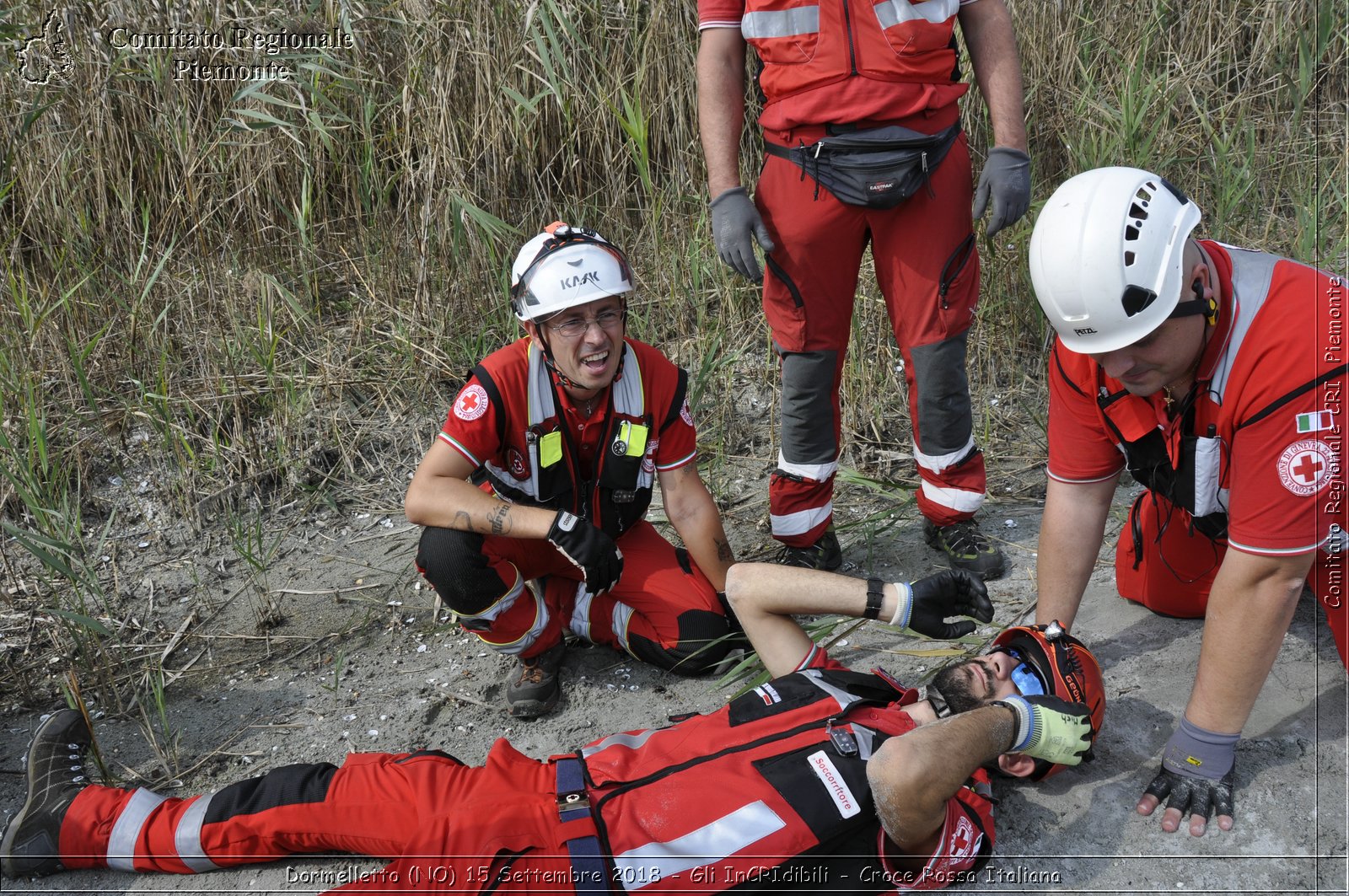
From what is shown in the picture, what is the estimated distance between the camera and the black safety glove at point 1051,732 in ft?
8.62

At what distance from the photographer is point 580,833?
258cm

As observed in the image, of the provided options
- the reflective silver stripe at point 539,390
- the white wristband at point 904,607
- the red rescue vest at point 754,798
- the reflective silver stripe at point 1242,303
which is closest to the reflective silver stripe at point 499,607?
the reflective silver stripe at point 539,390

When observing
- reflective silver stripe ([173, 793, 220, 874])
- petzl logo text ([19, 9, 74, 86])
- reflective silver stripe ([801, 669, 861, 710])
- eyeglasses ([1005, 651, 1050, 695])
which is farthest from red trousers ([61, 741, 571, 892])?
petzl logo text ([19, 9, 74, 86])

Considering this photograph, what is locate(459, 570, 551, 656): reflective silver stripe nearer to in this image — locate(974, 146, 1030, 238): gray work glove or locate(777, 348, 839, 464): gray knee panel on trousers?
locate(777, 348, 839, 464): gray knee panel on trousers

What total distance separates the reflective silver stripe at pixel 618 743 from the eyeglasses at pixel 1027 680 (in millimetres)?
1009

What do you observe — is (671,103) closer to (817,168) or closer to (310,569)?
(817,168)

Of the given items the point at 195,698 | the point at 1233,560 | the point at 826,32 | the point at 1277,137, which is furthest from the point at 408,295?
the point at 1277,137

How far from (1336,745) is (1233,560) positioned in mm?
867

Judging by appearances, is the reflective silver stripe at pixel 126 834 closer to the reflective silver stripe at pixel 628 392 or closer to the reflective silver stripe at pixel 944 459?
the reflective silver stripe at pixel 628 392

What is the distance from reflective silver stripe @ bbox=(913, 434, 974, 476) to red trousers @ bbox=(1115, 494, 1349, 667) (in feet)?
2.03

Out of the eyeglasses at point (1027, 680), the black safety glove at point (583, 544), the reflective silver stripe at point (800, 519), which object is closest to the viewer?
the eyeglasses at point (1027, 680)

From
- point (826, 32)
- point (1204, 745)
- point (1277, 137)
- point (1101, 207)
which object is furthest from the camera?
point (1277, 137)

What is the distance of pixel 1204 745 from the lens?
2.71 metres

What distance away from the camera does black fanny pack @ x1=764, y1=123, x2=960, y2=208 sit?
3451 mm
